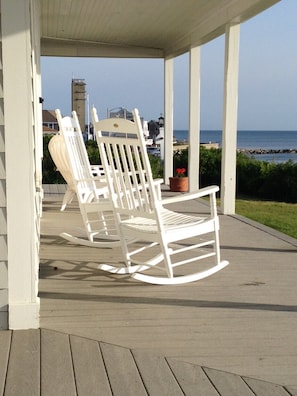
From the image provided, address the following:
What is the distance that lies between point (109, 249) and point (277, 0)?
9.30 ft

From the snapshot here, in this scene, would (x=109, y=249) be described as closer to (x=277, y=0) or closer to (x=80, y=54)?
(x=277, y=0)

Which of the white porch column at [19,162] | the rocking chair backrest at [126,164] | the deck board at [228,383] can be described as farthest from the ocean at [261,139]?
the deck board at [228,383]

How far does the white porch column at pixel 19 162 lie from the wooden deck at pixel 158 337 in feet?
0.58

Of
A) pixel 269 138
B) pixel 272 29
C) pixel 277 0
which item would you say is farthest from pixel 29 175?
pixel 269 138

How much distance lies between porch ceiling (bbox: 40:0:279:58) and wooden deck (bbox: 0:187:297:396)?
318cm

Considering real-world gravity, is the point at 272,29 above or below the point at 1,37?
above

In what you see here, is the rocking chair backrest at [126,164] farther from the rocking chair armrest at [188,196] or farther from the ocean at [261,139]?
the ocean at [261,139]

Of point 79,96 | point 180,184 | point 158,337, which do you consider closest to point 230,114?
point 180,184

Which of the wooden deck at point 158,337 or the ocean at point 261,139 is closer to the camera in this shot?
the wooden deck at point 158,337

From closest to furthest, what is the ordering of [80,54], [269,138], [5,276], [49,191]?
[5,276] → [49,191] → [80,54] → [269,138]

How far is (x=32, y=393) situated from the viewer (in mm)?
2152

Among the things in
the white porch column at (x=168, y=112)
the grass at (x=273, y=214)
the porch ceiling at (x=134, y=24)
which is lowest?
the grass at (x=273, y=214)

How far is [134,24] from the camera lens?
25.3 feet

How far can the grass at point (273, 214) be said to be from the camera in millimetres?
7919
